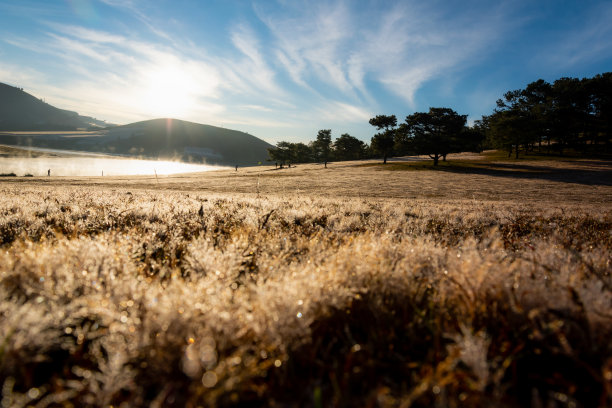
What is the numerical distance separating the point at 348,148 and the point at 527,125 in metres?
66.4

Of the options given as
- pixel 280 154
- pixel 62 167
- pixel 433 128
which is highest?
pixel 433 128

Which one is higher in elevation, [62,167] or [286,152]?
[286,152]

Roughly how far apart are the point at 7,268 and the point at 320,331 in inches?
108

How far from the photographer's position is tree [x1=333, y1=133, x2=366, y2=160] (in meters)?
119

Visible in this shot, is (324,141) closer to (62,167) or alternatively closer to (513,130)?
(513,130)

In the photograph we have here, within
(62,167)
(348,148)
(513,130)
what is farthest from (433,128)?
(62,167)

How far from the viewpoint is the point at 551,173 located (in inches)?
1876

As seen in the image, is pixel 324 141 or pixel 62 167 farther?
pixel 324 141

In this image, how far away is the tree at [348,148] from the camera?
390 feet

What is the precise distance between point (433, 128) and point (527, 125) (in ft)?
68.3

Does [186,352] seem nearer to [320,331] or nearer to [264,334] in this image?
[264,334]

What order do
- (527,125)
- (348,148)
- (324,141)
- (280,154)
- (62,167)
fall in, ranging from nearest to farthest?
(527,125) → (62,167) → (280,154) → (324,141) → (348,148)

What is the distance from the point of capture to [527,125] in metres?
63.2

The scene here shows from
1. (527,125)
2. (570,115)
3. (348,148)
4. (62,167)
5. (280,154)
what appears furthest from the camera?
(348,148)
